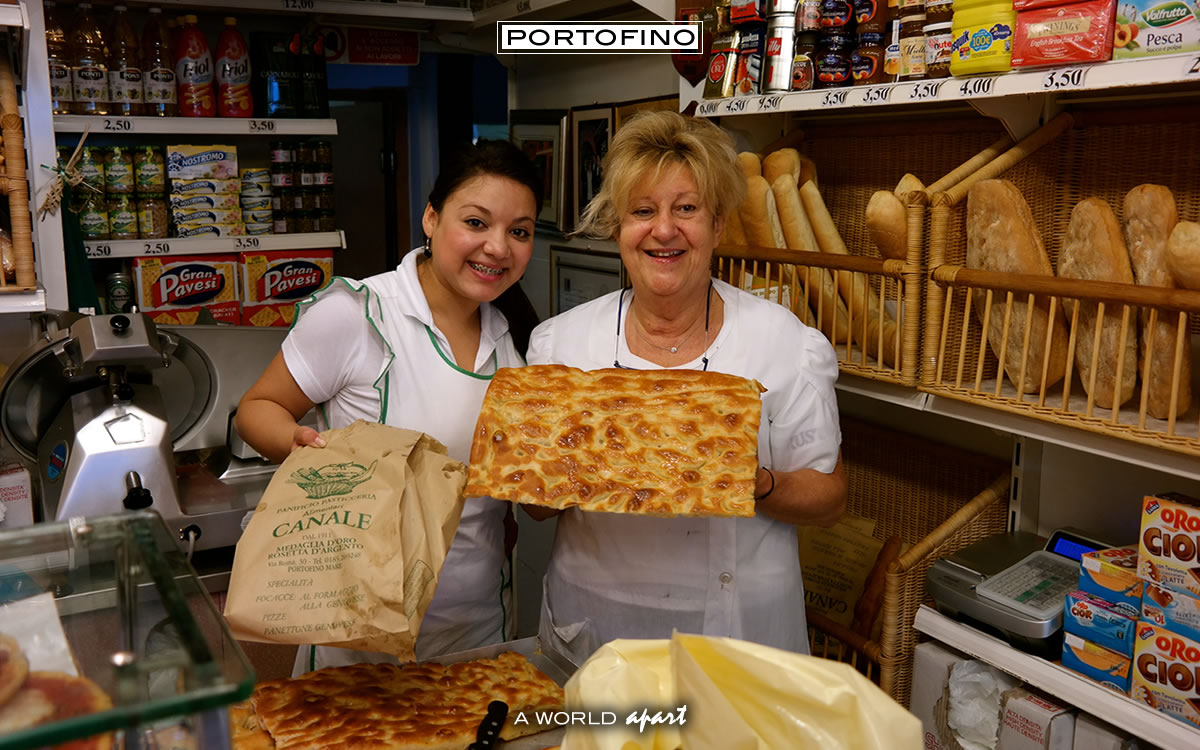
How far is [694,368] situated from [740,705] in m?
0.88

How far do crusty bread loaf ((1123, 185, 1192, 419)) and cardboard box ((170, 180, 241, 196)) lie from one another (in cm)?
263

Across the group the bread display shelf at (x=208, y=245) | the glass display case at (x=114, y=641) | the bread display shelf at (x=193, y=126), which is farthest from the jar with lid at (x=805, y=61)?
the bread display shelf at (x=208, y=245)

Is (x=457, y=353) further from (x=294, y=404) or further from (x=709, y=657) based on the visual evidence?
(x=709, y=657)

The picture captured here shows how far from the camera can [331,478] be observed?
1.30 metres

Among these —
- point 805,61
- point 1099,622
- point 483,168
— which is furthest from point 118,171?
point 1099,622

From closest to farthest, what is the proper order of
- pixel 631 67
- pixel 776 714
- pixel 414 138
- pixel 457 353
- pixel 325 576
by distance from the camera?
pixel 776 714 → pixel 325 576 → pixel 457 353 → pixel 631 67 → pixel 414 138

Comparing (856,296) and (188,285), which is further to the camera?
(188,285)

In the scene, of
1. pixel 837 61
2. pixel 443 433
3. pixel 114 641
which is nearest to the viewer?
pixel 114 641

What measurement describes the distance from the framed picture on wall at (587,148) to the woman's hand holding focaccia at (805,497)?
1639 millimetres

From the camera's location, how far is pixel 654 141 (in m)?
1.68

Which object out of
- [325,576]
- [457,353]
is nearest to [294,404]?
[457,353]

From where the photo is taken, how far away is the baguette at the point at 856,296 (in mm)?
1892

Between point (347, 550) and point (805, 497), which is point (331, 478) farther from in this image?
point (805, 497)

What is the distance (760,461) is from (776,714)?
0.84m
